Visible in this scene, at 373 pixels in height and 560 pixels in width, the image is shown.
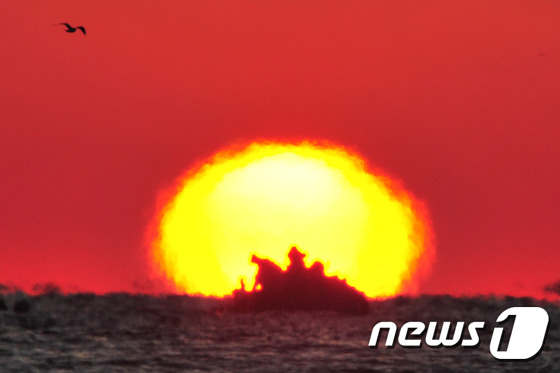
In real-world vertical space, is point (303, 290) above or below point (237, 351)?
above

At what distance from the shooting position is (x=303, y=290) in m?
194

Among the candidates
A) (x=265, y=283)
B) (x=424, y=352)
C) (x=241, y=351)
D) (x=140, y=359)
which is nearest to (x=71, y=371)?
(x=140, y=359)

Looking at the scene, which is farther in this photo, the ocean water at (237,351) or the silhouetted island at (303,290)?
the silhouetted island at (303,290)

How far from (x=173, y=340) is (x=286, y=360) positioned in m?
33.7

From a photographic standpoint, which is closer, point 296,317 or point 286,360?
point 286,360

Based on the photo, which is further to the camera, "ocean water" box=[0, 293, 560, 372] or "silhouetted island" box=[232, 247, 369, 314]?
"silhouetted island" box=[232, 247, 369, 314]

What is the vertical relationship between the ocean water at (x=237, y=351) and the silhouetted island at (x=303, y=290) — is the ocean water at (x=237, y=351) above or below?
below

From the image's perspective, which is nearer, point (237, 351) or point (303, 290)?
point (237, 351)

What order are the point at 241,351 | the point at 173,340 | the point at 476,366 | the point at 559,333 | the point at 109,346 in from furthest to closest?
the point at 559,333
the point at 173,340
the point at 109,346
the point at 241,351
the point at 476,366

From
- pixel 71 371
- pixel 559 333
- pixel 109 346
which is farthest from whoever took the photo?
pixel 559 333

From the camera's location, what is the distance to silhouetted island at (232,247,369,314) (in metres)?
189

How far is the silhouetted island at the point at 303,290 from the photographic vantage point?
189 metres

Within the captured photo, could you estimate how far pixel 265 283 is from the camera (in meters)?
191

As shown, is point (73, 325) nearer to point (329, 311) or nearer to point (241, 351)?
point (329, 311)
